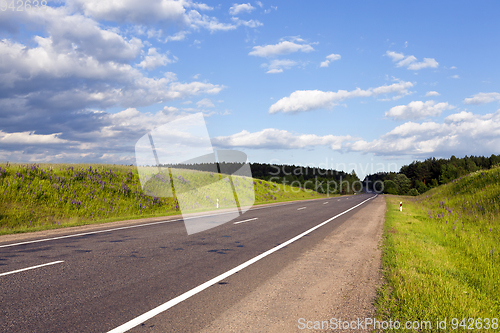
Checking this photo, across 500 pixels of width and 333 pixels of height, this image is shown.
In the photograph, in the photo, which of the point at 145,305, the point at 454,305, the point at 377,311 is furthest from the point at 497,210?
the point at 145,305

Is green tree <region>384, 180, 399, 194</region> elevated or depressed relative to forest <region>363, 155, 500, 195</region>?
depressed

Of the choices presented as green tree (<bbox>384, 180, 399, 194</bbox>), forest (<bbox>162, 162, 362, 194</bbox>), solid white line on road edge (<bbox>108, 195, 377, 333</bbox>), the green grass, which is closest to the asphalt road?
solid white line on road edge (<bbox>108, 195, 377, 333</bbox>)

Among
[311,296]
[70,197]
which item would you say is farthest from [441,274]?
[70,197]

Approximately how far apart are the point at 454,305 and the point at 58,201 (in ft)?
65.9

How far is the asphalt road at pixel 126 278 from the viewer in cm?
369

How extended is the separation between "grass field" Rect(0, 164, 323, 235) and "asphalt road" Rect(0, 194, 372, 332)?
6480 millimetres

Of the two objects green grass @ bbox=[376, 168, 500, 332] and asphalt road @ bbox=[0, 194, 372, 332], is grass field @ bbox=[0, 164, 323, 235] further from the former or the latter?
green grass @ bbox=[376, 168, 500, 332]

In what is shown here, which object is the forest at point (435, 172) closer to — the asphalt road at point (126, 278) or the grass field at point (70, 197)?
the grass field at point (70, 197)

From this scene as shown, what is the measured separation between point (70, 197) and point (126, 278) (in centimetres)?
1609

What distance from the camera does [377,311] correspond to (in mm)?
3992

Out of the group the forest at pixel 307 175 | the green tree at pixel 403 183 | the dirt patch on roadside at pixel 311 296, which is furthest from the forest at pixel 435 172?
the dirt patch on roadside at pixel 311 296

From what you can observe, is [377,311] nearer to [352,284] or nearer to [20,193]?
[352,284]

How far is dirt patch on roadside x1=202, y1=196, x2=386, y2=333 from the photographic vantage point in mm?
3689

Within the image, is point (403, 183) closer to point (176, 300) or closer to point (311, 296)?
point (311, 296)
